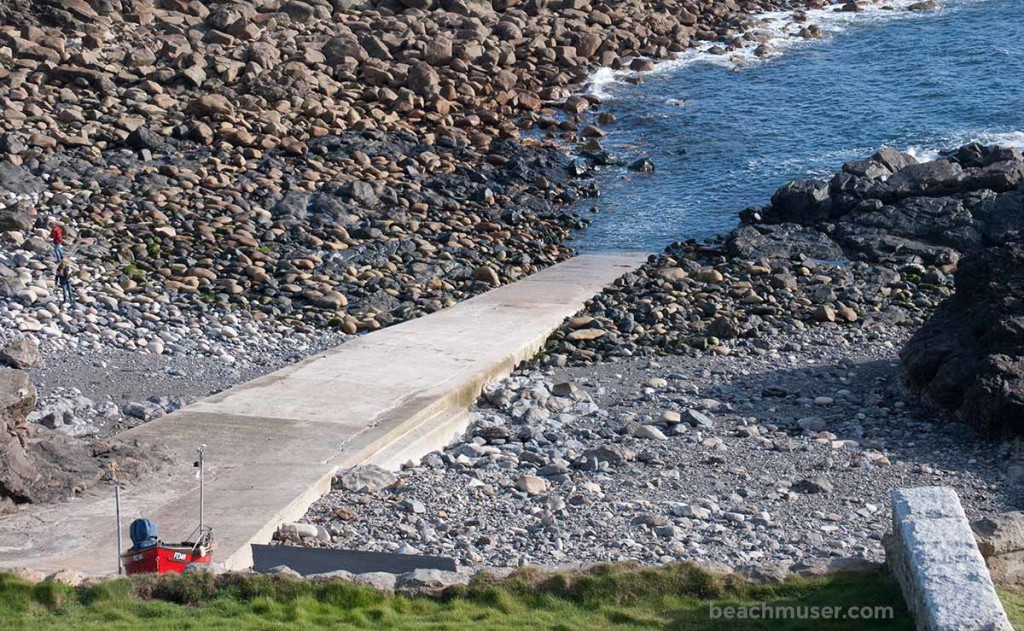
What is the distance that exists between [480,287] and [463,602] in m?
12.4

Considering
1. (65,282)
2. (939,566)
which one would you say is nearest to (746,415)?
(939,566)

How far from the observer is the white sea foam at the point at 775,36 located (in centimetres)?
3662

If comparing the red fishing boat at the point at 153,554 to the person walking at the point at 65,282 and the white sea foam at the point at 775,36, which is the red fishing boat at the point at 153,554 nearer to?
the person walking at the point at 65,282

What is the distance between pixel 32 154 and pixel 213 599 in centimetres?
1732

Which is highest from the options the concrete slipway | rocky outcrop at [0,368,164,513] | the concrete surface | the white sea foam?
the white sea foam

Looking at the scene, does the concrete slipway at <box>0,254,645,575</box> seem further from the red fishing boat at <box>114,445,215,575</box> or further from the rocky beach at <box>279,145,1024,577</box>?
the red fishing boat at <box>114,445,215,575</box>

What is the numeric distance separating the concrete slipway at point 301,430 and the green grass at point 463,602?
4.31ft

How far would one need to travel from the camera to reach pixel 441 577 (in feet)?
30.8

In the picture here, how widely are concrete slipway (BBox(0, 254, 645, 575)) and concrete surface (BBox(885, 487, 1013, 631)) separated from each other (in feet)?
16.8

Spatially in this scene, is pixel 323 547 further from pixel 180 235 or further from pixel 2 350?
pixel 180 235

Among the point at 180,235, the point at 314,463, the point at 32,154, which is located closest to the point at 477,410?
the point at 314,463

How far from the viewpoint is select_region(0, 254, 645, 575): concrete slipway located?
11.0m

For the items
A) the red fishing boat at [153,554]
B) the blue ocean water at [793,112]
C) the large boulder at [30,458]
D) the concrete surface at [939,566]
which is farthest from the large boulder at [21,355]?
the blue ocean water at [793,112]

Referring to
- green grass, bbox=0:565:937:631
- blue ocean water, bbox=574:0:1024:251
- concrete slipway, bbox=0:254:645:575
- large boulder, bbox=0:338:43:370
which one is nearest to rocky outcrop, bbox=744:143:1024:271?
blue ocean water, bbox=574:0:1024:251
